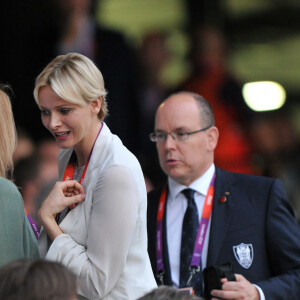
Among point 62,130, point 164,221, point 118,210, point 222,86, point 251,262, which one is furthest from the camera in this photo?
point 222,86

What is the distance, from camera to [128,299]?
2805 mm

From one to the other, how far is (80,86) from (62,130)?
0.66 feet

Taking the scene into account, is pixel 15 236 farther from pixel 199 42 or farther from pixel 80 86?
pixel 199 42

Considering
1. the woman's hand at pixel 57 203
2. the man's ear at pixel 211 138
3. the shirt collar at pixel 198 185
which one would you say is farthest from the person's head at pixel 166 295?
the man's ear at pixel 211 138

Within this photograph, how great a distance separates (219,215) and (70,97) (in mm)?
1414

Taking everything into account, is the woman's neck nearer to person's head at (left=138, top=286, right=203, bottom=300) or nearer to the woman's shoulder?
the woman's shoulder

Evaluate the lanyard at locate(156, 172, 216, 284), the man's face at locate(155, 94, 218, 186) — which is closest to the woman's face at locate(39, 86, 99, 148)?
the lanyard at locate(156, 172, 216, 284)

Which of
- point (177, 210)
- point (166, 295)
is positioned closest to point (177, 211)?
point (177, 210)

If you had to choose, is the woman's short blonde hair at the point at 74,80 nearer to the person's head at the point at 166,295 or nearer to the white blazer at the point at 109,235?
the white blazer at the point at 109,235

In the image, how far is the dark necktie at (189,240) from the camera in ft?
12.3

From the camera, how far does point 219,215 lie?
3.92 metres

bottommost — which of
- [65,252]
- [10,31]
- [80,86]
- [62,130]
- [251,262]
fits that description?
[251,262]

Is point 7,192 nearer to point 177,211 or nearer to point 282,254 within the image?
point 177,211

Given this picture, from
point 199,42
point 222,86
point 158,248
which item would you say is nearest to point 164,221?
point 158,248
